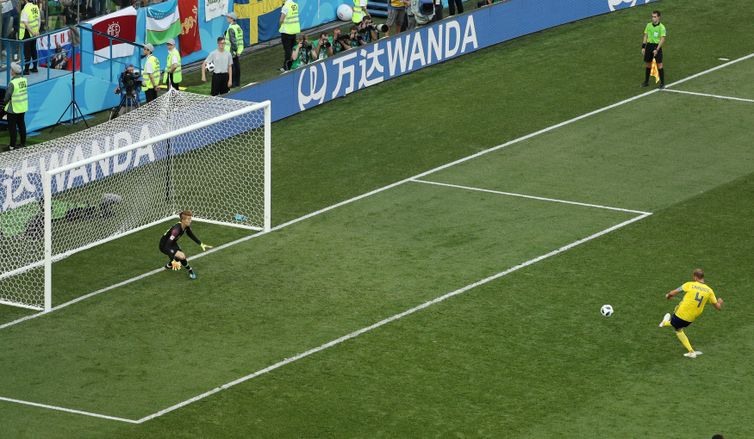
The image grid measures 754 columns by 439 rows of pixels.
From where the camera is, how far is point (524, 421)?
23156 millimetres

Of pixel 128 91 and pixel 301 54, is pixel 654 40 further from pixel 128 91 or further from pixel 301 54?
pixel 128 91

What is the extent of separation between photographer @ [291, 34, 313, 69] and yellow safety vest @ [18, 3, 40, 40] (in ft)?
20.7

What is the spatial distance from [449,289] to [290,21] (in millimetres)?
14577

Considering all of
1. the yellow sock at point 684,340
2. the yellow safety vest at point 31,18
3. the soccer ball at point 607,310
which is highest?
the yellow safety vest at point 31,18

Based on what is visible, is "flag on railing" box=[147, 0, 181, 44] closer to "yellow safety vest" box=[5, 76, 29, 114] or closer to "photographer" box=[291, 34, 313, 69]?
"photographer" box=[291, 34, 313, 69]

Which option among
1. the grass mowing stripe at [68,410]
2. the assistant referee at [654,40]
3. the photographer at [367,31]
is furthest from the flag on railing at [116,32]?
the grass mowing stripe at [68,410]

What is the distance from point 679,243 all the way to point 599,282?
101 inches

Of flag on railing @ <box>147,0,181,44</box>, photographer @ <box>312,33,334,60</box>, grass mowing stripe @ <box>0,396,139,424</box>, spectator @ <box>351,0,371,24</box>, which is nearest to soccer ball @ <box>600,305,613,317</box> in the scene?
grass mowing stripe @ <box>0,396,139,424</box>

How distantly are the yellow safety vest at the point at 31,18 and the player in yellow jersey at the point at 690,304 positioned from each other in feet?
63.4

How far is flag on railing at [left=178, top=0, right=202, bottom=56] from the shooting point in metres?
41.6

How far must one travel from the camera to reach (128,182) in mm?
30859

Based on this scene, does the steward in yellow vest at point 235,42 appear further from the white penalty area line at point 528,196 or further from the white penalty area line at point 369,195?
the white penalty area line at point 528,196

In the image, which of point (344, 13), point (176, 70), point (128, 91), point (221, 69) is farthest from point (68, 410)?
point (344, 13)

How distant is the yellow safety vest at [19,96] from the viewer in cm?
3475
